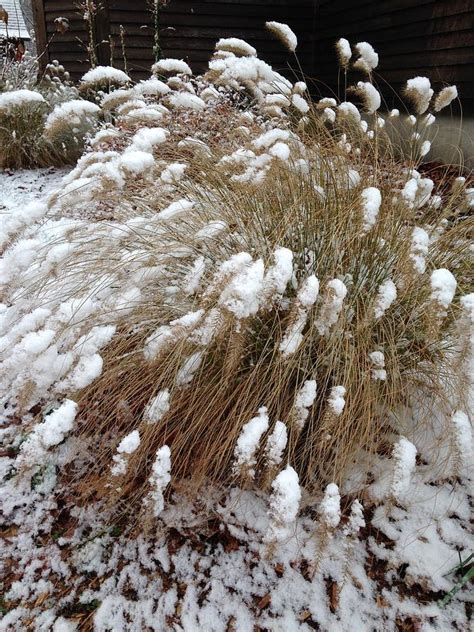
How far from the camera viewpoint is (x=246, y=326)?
3.90 ft

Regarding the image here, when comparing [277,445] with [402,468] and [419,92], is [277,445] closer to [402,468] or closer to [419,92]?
[402,468]

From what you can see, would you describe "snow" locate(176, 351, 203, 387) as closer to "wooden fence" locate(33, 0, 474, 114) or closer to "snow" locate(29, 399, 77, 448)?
"snow" locate(29, 399, 77, 448)

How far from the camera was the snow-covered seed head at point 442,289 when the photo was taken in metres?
1.04

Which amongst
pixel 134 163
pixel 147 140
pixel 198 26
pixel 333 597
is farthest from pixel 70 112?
pixel 198 26

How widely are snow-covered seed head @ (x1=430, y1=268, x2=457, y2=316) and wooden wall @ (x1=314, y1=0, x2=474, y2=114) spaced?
460 centimetres

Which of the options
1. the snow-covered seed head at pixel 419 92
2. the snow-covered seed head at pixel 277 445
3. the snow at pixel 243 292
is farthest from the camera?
the snow-covered seed head at pixel 419 92

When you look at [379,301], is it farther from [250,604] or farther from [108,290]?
[108,290]

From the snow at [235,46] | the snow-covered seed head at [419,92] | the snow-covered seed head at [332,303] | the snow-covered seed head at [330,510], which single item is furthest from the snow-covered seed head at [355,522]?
the snow at [235,46]

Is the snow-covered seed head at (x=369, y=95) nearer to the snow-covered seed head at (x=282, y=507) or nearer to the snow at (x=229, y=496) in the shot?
the snow at (x=229, y=496)

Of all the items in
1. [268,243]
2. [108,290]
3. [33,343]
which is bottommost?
[108,290]

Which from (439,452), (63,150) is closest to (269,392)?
(439,452)

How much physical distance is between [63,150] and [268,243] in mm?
4670

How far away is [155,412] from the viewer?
48.3 inches

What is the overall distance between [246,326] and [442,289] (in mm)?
478
